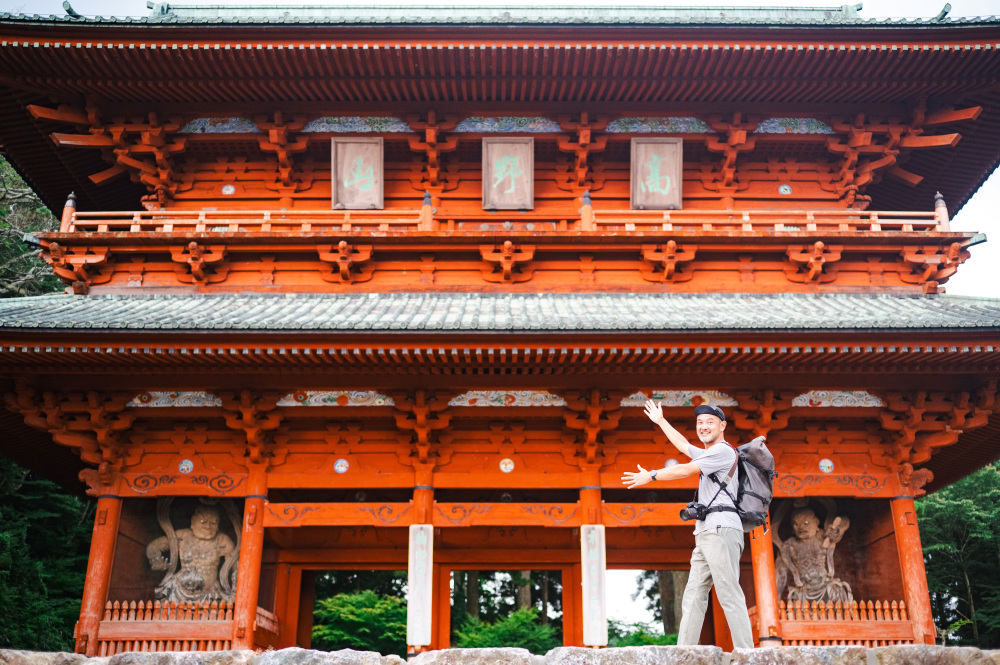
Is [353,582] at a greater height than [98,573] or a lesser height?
greater

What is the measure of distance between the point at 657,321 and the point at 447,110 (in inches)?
214

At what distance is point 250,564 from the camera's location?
10.6m

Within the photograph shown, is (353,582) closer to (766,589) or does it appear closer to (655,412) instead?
(766,589)

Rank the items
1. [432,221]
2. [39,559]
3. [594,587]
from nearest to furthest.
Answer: [594,587]
[432,221]
[39,559]

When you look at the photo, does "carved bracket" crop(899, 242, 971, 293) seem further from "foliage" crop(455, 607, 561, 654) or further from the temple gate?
"foliage" crop(455, 607, 561, 654)

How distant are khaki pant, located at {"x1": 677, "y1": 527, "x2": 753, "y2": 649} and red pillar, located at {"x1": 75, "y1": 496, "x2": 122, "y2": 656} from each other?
25.5 ft

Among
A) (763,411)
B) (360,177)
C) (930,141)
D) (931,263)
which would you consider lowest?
(763,411)

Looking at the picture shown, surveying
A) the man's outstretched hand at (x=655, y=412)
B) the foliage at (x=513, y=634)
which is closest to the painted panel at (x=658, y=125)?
the man's outstretched hand at (x=655, y=412)

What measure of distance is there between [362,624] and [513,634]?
3.74 meters

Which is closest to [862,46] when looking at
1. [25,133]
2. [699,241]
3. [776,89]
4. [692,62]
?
[776,89]

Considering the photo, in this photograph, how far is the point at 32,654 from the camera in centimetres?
578

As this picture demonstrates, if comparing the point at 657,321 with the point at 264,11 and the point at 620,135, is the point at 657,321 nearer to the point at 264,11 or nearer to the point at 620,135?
the point at 620,135

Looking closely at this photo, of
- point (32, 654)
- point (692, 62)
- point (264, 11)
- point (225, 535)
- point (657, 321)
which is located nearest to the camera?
point (32, 654)

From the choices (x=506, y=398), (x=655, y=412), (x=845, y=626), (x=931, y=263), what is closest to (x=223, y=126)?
(x=506, y=398)
